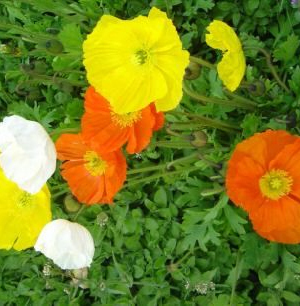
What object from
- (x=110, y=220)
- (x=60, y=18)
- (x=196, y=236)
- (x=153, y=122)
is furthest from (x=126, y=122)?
(x=60, y=18)

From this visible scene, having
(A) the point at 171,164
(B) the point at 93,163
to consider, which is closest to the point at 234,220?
(A) the point at 171,164

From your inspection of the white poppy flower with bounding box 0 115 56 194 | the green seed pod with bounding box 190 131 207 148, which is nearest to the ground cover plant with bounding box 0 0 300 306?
the green seed pod with bounding box 190 131 207 148

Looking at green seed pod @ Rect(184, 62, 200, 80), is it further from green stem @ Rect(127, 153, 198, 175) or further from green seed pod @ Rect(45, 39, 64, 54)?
green seed pod @ Rect(45, 39, 64, 54)

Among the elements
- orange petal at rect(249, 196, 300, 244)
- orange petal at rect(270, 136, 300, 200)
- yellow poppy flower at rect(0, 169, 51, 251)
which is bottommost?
yellow poppy flower at rect(0, 169, 51, 251)

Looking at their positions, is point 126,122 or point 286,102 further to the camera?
point 286,102

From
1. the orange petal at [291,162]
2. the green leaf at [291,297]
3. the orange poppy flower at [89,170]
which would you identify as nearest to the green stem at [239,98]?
the orange petal at [291,162]

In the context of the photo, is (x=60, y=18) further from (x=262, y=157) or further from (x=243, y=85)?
(x=262, y=157)
